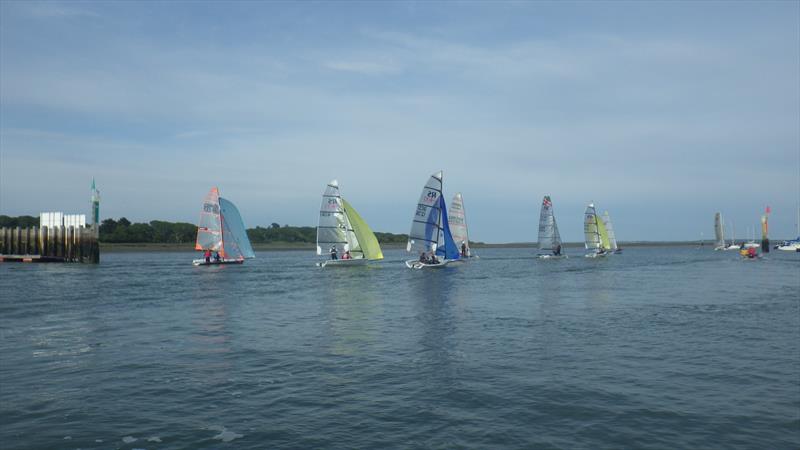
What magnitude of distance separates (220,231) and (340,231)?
69.1ft

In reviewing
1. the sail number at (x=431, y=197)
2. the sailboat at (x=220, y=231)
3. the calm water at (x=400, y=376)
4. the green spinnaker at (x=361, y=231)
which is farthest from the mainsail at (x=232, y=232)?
the calm water at (x=400, y=376)

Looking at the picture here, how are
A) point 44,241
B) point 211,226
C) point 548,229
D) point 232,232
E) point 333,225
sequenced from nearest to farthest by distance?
1. point 333,225
2. point 211,226
3. point 232,232
4. point 44,241
5. point 548,229

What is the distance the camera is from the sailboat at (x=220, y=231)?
8562 centimetres

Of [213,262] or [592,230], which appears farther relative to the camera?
[592,230]

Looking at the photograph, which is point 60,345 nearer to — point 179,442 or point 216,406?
point 216,406

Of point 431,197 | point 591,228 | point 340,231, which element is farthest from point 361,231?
point 591,228

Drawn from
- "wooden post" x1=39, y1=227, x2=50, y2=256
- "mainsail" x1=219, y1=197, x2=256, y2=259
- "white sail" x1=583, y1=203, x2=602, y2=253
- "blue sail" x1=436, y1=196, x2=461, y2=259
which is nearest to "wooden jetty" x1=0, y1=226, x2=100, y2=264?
"wooden post" x1=39, y1=227, x2=50, y2=256

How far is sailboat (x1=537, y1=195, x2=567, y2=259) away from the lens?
109250mm

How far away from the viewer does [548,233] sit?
375 feet

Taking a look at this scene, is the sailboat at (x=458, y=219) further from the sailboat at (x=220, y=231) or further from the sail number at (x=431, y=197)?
the sailboat at (x=220, y=231)

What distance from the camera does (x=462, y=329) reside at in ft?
91.4

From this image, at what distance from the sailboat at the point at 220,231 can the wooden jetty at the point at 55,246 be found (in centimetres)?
2494

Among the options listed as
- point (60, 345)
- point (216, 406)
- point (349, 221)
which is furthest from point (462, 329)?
point (349, 221)

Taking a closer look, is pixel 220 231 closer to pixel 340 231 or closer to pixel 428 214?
pixel 340 231
